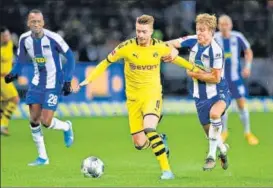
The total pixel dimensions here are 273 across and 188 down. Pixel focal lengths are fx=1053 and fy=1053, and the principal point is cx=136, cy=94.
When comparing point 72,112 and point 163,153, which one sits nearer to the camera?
point 163,153

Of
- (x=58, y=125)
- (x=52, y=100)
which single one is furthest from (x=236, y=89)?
(x=52, y=100)

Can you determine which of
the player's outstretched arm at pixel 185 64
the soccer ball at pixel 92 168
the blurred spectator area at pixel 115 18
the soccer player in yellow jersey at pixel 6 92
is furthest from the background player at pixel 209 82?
the blurred spectator area at pixel 115 18

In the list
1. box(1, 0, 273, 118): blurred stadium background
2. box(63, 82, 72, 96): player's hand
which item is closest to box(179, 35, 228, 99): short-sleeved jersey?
box(63, 82, 72, 96): player's hand

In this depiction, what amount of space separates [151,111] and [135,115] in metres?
0.58

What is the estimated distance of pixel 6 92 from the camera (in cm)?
2083

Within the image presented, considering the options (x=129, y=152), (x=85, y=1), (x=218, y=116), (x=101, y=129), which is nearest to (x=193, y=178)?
(x=218, y=116)

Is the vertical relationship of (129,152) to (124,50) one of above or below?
below

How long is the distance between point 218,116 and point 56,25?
40.2 feet

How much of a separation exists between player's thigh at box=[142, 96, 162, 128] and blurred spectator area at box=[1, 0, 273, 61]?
12.4m

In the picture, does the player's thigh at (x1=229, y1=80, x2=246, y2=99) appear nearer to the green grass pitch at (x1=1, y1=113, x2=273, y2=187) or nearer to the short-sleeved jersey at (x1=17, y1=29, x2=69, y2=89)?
the green grass pitch at (x1=1, y1=113, x2=273, y2=187)

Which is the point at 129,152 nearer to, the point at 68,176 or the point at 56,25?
the point at 68,176

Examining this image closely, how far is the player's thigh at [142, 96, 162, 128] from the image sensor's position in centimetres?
1285

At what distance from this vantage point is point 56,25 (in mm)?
25703

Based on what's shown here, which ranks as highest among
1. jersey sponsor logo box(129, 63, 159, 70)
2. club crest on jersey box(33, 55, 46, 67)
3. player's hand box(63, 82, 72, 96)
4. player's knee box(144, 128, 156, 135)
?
jersey sponsor logo box(129, 63, 159, 70)
